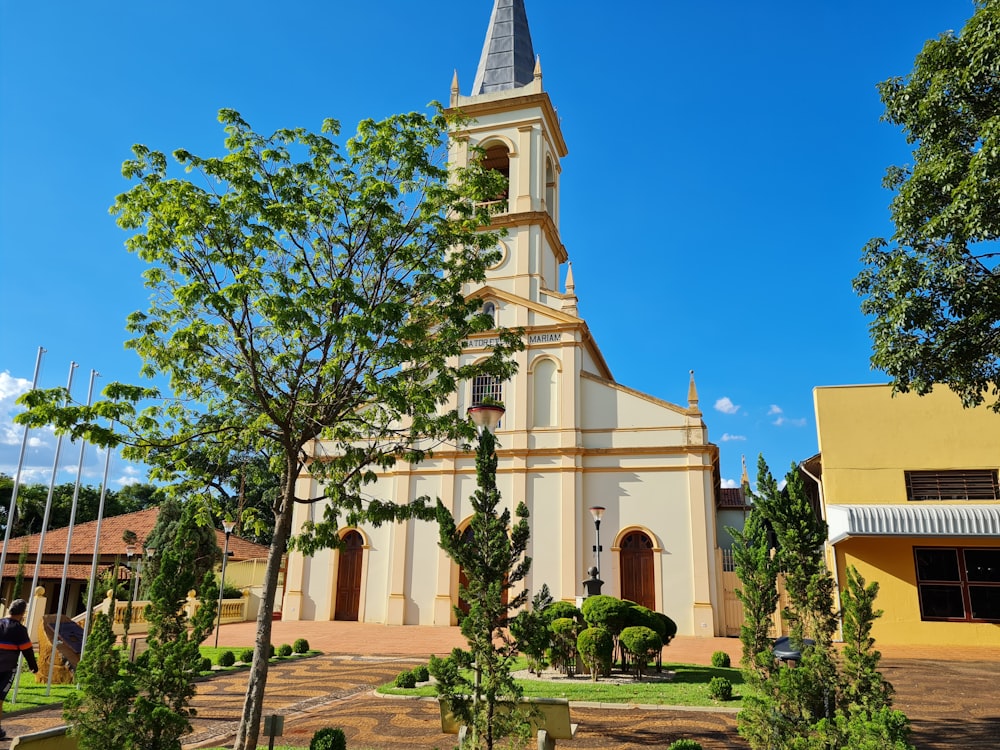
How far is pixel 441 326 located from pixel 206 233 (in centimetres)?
317

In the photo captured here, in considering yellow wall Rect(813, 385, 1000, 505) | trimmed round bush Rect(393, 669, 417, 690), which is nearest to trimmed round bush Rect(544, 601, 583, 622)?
trimmed round bush Rect(393, 669, 417, 690)

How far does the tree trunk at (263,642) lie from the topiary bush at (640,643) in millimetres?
6423

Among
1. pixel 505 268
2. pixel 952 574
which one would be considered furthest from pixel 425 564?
pixel 952 574

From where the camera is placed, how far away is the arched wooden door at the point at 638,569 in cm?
2255

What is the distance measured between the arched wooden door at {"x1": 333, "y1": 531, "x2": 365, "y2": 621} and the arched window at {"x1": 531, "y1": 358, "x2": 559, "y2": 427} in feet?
26.7

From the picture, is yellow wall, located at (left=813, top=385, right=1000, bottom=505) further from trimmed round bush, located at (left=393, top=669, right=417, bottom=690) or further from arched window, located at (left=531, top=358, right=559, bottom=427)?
trimmed round bush, located at (left=393, top=669, right=417, bottom=690)

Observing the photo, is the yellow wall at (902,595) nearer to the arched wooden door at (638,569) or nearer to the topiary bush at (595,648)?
the arched wooden door at (638,569)

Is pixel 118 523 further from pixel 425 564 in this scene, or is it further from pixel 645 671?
pixel 645 671

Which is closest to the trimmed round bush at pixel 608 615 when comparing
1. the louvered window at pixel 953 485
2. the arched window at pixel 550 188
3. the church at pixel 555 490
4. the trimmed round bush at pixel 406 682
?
the trimmed round bush at pixel 406 682

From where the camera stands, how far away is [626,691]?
10852mm

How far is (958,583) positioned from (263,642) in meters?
18.4

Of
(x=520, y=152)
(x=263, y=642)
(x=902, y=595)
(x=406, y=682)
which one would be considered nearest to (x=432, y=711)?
(x=406, y=682)

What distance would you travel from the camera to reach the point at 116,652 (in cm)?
582

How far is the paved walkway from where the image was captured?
8117 mm
